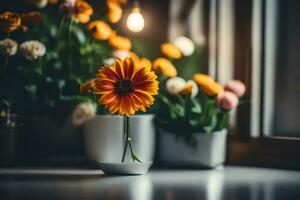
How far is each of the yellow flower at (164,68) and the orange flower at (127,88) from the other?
273mm

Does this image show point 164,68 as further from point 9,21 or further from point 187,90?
point 9,21

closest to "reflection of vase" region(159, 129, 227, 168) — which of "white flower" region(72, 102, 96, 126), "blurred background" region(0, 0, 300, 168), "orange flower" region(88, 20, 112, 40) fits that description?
"blurred background" region(0, 0, 300, 168)

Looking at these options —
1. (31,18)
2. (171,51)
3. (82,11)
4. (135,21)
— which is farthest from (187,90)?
(31,18)

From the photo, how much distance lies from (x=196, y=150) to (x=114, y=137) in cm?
23

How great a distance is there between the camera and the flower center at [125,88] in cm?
140

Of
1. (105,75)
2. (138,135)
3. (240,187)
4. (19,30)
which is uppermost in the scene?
(19,30)

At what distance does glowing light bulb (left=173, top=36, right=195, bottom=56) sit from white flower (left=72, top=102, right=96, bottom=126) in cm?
31

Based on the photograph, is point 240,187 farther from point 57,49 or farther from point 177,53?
point 57,49

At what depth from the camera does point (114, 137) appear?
5.26 feet

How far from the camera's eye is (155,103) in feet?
5.60

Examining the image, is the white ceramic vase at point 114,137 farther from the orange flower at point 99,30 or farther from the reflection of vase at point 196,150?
the orange flower at point 99,30

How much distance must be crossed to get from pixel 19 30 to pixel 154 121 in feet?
1.63

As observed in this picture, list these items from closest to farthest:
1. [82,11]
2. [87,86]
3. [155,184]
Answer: [155,184] → [87,86] → [82,11]

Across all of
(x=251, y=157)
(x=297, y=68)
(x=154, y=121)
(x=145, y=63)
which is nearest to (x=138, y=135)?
(x=154, y=121)
